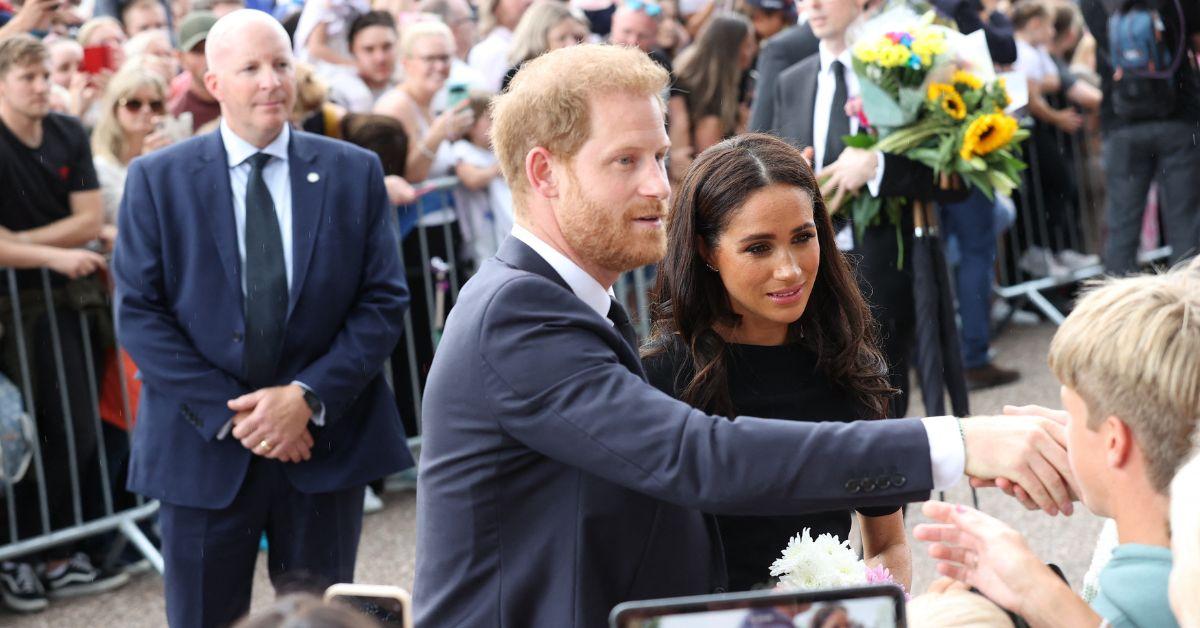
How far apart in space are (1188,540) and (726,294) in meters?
1.99

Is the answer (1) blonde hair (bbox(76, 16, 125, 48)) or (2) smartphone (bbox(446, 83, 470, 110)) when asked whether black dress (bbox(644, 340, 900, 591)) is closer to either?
(2) smartphone (bbox(446, 83, 470, 110))

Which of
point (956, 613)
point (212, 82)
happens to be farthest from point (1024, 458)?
point (212, 82)

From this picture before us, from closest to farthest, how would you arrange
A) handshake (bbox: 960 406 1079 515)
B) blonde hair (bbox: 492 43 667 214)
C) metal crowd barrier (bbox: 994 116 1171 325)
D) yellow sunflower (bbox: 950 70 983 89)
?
handshake (bbox: 960 406 1079 515) → blonde hair (bbox: 492 43 667 214) → yellow sunflower (bbox: 950 70 983 89) → metal crowd barrier (bbox: 994 116 1171 325)

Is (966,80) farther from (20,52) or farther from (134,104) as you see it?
(20,52)

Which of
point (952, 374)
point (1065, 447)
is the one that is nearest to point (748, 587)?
point (1065, 447)

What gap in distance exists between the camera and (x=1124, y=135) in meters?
8.88

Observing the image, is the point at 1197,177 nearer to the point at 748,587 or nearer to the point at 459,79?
the point at 459,79

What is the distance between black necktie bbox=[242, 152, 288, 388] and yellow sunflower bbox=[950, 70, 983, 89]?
2.91 m

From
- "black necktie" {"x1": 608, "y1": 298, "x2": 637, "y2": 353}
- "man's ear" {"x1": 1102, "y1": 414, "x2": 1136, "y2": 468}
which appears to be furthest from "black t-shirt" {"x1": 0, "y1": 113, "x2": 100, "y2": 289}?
"man's ear" {"x1": 1102, "y1": 414, "x2": 1136, "y2": 468}

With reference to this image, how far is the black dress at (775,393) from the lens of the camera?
3.34 meters

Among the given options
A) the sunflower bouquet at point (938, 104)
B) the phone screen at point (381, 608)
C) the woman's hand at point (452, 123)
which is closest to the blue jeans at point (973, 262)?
the sunflower bouquet at point (938, 104)

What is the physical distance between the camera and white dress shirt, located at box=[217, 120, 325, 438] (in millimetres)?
4867

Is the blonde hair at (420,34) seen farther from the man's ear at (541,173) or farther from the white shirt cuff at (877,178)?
the man's ear at (541,173)

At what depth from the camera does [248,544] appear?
4.84m
